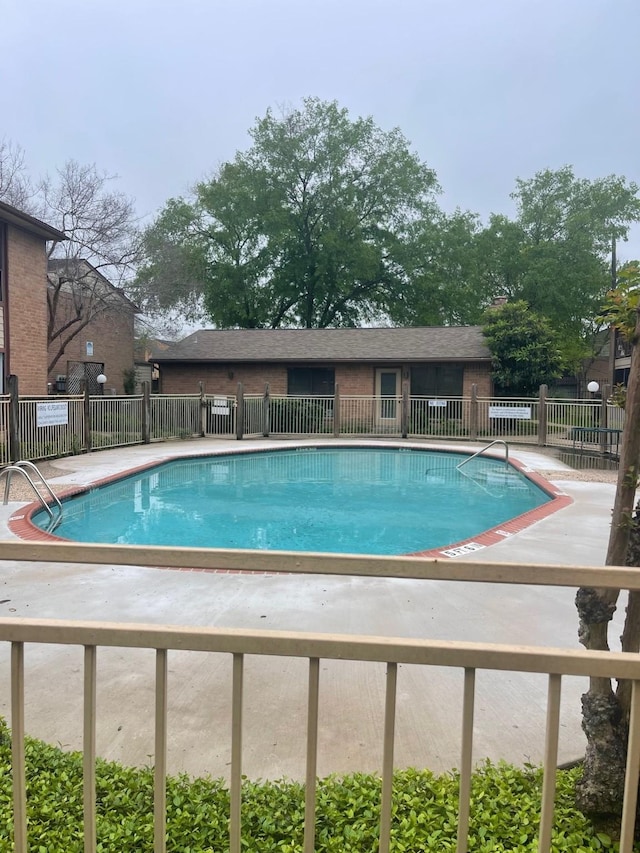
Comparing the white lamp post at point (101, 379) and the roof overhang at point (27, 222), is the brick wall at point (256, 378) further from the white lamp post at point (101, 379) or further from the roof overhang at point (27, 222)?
the roof overhang at point (27, 222)

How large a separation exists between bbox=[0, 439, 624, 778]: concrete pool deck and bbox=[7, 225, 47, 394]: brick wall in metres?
11.5

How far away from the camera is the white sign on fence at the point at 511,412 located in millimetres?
19750

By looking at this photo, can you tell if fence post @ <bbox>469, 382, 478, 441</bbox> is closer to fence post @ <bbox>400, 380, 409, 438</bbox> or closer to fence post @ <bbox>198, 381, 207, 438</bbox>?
fence post @ <bbox>400, 380, 409, 438</bbox>

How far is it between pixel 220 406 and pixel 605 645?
18.8 metres

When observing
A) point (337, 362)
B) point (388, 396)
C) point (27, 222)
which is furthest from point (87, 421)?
point (388, 396)

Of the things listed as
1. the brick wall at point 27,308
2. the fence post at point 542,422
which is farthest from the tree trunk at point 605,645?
the fence post at point 542,422

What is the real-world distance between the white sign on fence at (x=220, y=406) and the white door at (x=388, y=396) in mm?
5313

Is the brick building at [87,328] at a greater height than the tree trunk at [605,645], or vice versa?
the brick building at [87,328]

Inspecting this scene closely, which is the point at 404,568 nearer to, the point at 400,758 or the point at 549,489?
the point at 400,758

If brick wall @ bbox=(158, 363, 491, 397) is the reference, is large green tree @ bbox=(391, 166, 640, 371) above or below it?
above

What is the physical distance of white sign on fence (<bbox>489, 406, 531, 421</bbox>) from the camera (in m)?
19.8

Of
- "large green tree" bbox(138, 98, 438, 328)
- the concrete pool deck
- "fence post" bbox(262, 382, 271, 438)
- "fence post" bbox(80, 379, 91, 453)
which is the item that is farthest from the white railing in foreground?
"large green tree" bbox(138, 98, 438, 328)

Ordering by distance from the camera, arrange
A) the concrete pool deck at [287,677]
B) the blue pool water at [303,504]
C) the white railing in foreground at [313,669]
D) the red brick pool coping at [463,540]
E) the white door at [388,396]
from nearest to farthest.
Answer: the white railing in foreground at [313,669]
the concrete pool deck at [287,677]
the red brick pool coping at [463,540]
the blue pool water at [303,504]
the white door at [388,396]

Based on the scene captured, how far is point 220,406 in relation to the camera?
20.5m
